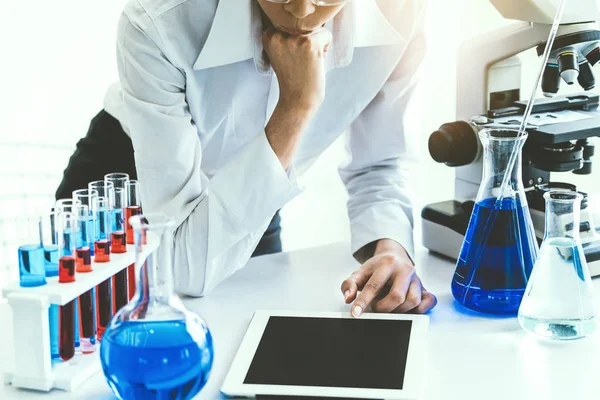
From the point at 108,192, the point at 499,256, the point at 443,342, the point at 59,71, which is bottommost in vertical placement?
the point at 443,342

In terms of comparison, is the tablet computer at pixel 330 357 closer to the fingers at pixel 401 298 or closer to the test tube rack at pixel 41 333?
the fingers at pixel 401 298

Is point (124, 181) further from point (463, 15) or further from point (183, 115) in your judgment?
point (463, 15)

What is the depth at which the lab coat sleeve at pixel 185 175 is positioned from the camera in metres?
1.23

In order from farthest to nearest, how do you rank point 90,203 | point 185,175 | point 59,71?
point 59,71 < point 185,175 < point 90,203

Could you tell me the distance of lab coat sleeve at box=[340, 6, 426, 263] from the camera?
58.3 inches

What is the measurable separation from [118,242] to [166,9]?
0.41m

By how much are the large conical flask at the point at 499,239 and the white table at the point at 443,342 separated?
0.04m

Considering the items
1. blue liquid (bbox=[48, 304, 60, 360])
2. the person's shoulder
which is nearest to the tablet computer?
blue liquid (bbox=[48, 304, 60, 360])

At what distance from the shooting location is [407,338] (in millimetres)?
1042

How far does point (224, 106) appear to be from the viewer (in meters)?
1.38

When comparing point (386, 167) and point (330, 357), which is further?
point (386, 167)

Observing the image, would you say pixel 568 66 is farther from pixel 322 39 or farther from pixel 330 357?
pixel 330 357

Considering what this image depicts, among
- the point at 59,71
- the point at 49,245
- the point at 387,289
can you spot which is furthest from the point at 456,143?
the point at 59,71

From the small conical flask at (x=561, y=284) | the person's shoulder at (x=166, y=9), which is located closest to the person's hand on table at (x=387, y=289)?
the small conical flask at (x=561, y=284)
